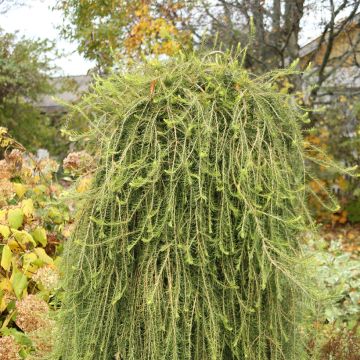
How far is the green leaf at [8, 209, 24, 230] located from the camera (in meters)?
2.98

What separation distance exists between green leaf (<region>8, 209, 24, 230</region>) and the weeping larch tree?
3.10 ft

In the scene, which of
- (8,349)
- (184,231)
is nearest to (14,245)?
(8,349)

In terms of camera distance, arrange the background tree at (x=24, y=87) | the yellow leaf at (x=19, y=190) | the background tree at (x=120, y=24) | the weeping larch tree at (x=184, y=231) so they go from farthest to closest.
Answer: the background tree at (x=24, y=87), the background tree at (x=120, y=24), the yellow leaf at (x=19, y=190), the weeping larch tree at (x=184, y=231)

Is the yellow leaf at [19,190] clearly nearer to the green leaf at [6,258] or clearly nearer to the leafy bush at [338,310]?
the green leaf at [6,258]

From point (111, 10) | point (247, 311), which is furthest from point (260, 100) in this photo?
point (111, 10)

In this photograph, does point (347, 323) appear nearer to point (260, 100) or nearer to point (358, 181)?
point (260, 100)

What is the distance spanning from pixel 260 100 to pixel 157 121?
1.38 ft

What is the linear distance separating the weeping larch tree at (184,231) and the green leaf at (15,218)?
3.10ft

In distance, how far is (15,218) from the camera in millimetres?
2990

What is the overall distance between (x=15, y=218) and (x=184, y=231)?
4.43 ft

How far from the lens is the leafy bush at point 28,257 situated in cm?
260

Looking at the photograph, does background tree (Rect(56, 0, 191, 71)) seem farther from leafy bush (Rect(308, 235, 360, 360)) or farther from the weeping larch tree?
the weeping larch tree

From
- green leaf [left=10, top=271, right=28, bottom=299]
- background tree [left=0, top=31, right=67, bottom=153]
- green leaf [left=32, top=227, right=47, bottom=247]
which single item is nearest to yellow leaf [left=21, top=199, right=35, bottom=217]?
green leaf [left=32, top=227, right=47, bottom=247]

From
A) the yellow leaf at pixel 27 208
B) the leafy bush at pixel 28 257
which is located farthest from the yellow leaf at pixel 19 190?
the yellow leaf at pixel 27 208
